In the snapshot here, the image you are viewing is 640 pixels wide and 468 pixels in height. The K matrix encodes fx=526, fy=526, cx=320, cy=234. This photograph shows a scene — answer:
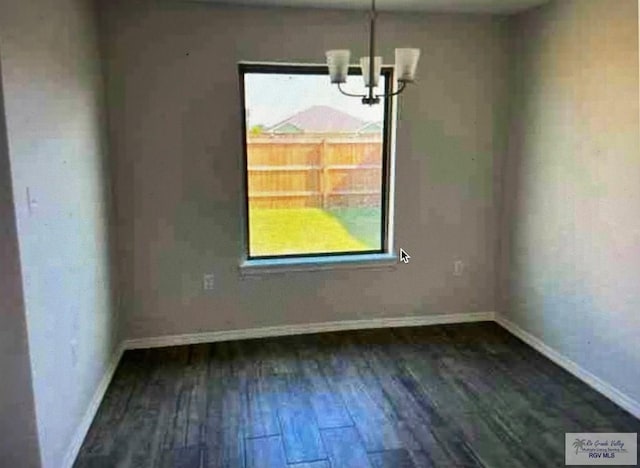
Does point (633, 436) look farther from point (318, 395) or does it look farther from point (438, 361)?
point (318, 395)

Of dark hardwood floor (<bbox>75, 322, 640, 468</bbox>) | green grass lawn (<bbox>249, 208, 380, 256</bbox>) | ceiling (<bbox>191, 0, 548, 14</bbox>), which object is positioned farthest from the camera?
green grass lawn (<bbox>249, 208, 380, 256</bbox>)

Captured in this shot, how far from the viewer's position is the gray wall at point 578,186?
297 cm

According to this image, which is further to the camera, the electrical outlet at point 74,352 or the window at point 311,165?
the window at point 311,165

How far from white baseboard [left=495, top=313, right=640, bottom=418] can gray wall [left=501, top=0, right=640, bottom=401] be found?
1.5 inches

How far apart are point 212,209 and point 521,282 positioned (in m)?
2.41

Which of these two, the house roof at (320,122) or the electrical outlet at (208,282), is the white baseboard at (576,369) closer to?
the house roof at (320,122)

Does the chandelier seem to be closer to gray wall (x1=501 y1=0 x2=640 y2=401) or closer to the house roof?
gray wall (x1=501 y1=0 x2=640 y2=401)

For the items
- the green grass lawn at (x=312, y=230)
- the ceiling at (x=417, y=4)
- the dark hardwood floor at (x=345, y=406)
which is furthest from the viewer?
the green grass lawn at (x=312, y=230)

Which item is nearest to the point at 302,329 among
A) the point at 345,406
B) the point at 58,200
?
the point at 345,406

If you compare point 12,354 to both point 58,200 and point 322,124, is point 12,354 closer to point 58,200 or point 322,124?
point 58,200

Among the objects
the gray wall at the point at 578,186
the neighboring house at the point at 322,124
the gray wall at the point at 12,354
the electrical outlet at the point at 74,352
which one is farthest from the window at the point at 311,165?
the gray wall at the point at 12,354

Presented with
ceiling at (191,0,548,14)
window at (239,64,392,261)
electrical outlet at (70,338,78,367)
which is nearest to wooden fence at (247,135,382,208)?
window at (239,64,392,261)

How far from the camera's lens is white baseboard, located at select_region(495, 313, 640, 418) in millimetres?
2982

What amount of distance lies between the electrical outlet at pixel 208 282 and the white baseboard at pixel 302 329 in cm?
36
